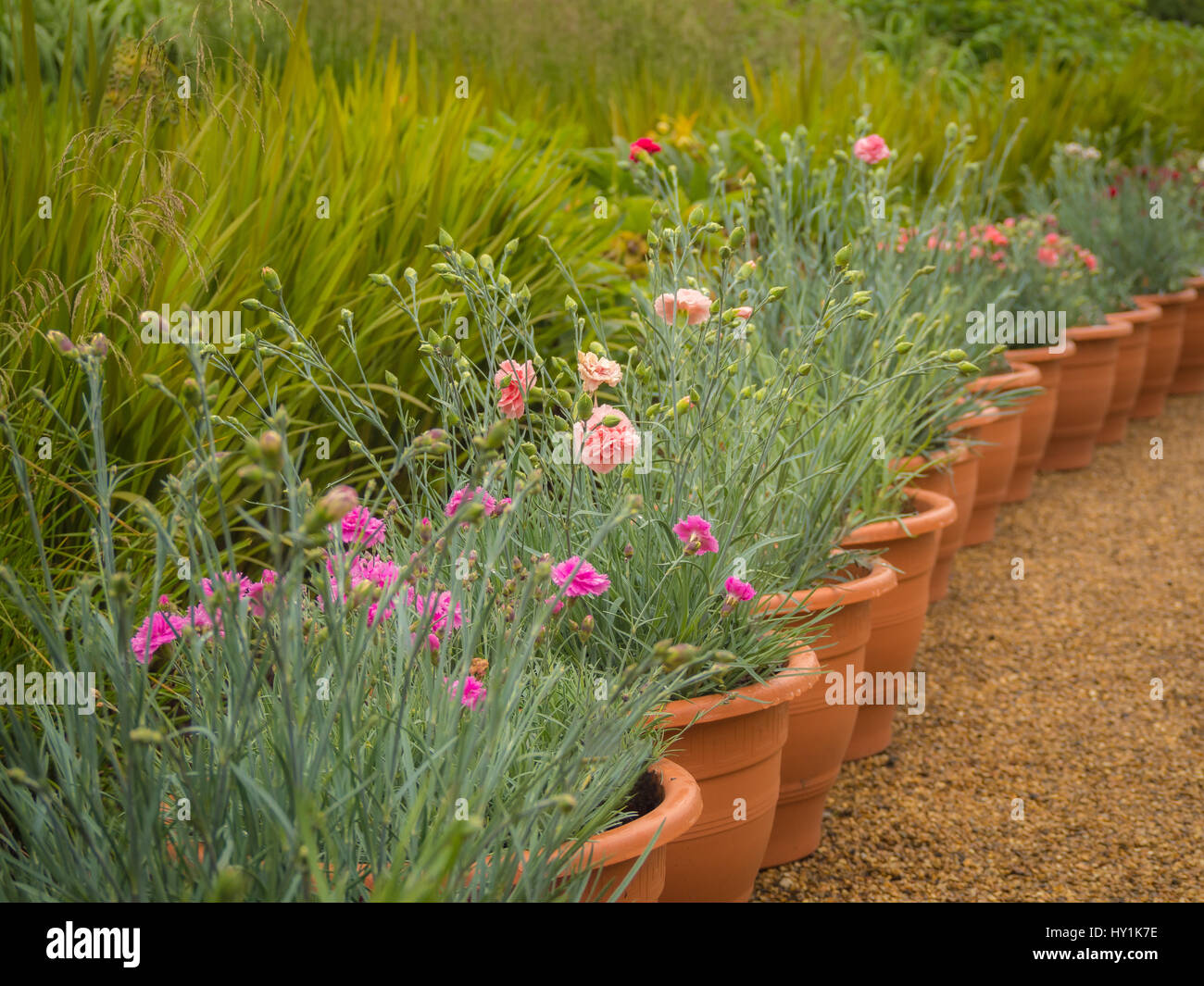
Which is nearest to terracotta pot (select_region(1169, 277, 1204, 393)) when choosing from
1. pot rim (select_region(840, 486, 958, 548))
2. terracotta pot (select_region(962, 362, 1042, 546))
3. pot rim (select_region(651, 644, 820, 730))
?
terracotta pot (select_region(962, 362, 1042, 546))

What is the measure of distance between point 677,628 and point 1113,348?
353cm

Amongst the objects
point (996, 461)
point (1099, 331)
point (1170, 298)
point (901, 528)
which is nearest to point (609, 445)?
point (901, 528)

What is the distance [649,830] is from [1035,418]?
331 centimetres

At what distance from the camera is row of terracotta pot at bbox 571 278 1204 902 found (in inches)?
67.9

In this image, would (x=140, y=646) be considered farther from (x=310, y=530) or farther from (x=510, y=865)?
(x=310, y=530)

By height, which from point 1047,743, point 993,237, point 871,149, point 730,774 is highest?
point 871,149

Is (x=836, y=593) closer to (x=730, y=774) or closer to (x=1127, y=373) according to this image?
(x=730, y=774)

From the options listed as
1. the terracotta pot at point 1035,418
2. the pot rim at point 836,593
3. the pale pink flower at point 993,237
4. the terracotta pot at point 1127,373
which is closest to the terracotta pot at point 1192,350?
the terracotta pot at point 1127,373

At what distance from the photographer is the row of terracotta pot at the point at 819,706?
172cm

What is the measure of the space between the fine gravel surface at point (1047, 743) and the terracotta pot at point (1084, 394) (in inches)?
21.8

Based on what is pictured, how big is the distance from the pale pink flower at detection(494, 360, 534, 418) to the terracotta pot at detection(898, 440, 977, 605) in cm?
151

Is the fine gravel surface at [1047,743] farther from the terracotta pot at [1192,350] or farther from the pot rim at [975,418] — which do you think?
the terracotta pot at [1192,350]

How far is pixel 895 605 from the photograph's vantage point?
8.56 ft
